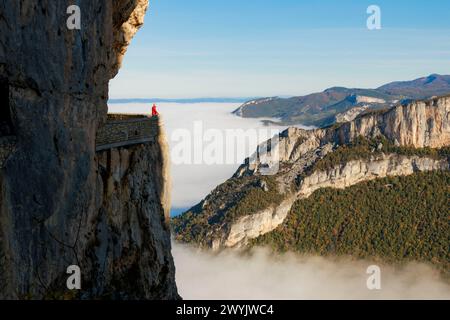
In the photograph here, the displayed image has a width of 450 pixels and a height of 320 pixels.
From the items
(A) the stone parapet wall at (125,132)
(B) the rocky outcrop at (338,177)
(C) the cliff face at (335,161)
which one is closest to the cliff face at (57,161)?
(A) the stone parapet wall at (125,132)

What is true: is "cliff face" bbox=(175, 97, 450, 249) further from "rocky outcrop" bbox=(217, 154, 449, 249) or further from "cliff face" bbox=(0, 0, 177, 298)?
"cliff face" bbox=(0, 0, 177, 298)

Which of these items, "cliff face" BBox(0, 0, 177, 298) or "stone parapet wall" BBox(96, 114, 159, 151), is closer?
"cliff face" BBox(0, 0, 177, 298)

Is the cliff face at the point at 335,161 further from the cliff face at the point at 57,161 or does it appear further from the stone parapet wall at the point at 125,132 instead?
the cliff face at the point at 57,161

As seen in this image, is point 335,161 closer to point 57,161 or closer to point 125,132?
point 125,132

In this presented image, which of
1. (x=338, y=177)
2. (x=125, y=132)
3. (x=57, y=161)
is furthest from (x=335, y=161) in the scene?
(x=57, y=161)

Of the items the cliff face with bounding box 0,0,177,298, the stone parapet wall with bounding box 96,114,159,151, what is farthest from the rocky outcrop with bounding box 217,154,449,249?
the cliff face with bounding box 0,0,177,298

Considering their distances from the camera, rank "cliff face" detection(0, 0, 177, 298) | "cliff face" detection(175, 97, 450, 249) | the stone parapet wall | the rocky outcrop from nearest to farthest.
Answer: "cliff face" detection(0, 0, 177, 298), the stone parapet wall, the rocky outcrop, "cliff face" detection(175, 97, 450, 249)

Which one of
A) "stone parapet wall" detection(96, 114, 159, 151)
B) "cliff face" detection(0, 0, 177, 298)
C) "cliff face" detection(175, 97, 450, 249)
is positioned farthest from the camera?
"cliff face" detection(175, 97, 450, 249)
